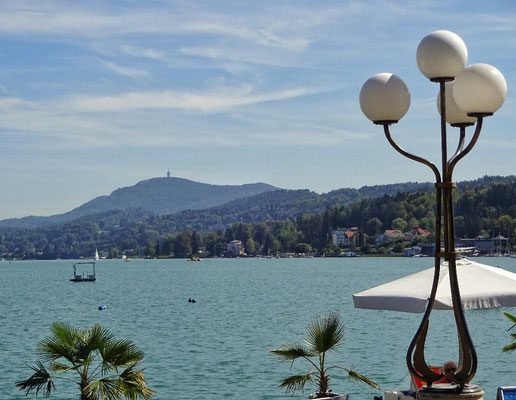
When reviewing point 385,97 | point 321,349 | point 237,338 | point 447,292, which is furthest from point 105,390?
point 237,338

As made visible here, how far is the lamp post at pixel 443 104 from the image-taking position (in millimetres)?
7961

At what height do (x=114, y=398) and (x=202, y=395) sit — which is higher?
(x=114, y=398)

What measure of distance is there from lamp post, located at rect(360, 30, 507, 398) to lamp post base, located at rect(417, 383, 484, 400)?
14cm

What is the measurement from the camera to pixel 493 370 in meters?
26.5

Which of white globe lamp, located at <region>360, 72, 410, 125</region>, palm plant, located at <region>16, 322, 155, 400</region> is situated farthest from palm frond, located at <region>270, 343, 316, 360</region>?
white globe lamp, located at <region>360, 72, 410, 125</region>

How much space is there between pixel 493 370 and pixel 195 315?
33294 millimetres

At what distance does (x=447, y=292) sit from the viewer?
30.9 ft

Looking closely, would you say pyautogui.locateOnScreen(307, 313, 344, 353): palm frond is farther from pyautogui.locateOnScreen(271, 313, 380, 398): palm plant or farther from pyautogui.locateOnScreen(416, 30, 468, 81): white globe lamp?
pyautogui.locateOnScreen(416, 30, 468, 81): white globe lamp

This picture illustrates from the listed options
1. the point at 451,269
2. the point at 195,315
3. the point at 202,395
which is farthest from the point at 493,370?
the point at 195,315

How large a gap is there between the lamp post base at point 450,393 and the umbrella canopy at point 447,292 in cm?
117

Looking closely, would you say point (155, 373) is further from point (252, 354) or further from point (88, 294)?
point (88, 294)

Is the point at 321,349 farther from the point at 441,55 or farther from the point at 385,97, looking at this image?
the point at 441,55

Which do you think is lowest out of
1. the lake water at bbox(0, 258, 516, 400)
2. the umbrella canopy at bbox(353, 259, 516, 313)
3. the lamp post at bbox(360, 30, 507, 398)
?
the lake water at bbox(0, 258, 516, 400)

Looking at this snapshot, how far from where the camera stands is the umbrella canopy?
8883mm
